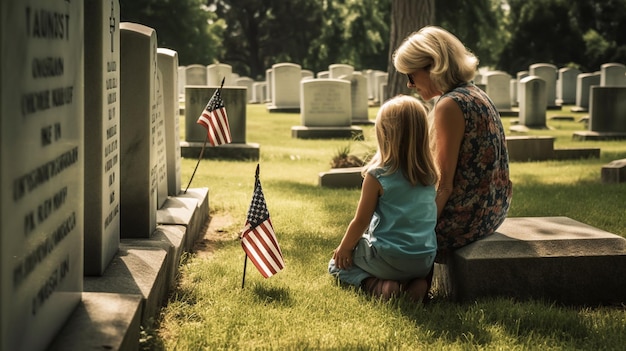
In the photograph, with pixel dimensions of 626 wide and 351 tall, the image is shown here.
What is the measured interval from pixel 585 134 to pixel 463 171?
44.3ft

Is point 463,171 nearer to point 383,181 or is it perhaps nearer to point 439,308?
point 383,181

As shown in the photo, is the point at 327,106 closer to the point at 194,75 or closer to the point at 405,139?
the point at 405,139

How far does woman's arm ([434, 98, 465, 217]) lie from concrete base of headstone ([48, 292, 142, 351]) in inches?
79.7

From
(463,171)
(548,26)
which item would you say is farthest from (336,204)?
(548,26)

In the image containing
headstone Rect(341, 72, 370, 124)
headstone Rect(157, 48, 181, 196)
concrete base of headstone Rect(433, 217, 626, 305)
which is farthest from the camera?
headstone Rect(341, 72, 370, 124)

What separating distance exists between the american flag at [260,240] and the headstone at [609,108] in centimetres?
1384

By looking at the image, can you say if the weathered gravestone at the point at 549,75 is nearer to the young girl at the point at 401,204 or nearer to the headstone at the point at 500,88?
the headstone at the point at 500,88

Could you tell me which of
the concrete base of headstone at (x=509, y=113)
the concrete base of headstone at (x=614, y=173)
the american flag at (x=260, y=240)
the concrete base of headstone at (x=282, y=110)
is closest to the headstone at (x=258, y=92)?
the concrete base of headstone at (x=282, y=110)

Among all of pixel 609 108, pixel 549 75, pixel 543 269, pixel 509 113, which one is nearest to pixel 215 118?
pixel 543 269

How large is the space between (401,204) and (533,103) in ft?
52.3

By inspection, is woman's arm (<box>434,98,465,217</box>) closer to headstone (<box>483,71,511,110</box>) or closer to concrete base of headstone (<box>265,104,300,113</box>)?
headstone (<box>483,71,511,110</box>)

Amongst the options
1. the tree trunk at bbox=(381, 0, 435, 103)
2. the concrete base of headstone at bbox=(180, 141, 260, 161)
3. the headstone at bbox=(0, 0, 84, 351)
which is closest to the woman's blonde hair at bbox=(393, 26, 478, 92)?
the headstone at bbox=(0, 0, 84, 351)

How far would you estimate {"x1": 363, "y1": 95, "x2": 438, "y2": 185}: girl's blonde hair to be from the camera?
15.0ft

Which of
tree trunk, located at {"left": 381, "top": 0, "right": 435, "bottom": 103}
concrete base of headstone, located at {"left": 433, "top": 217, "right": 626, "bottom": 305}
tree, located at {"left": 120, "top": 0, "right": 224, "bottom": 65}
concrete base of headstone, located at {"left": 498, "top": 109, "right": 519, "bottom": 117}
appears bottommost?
concrete base of headstone, located at {"left": 433, "top": 217, "right": 626, "bottom": 305}
